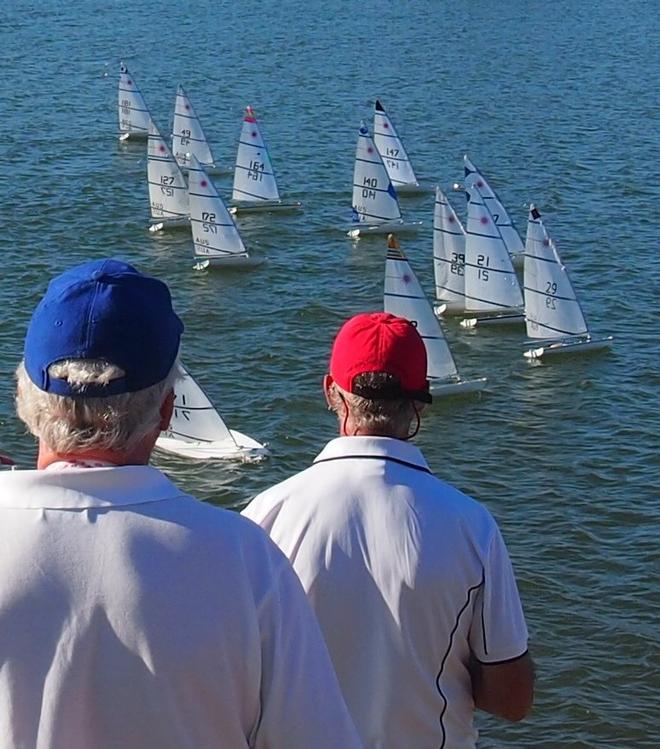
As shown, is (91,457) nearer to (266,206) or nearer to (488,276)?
(488,276)

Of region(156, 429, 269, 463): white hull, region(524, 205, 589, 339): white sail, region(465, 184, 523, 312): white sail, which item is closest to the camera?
region(156, 429, 269, 463): white hull

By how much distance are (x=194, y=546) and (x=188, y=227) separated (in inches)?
1419

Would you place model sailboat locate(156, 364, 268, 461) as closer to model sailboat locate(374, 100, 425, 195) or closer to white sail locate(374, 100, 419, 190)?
model sailboat locate(374, 100, 425, 195)

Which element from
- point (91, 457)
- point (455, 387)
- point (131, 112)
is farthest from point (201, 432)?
point (131, 112)

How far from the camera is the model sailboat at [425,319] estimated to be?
86.8ft

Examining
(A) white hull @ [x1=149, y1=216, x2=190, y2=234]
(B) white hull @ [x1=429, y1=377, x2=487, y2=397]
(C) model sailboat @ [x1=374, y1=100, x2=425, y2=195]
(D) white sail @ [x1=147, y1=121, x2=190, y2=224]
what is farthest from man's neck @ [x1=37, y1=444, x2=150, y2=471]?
(C) model sailboat @ [x1=374, y1=100, x2=425, y2=195]

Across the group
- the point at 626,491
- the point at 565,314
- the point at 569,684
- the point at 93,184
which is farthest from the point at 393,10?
the point at 569,684

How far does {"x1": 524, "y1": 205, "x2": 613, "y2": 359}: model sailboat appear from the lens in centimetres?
2858

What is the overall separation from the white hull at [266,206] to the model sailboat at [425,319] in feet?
46.5

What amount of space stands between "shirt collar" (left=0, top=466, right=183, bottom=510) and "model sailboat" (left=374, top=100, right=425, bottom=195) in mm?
39214

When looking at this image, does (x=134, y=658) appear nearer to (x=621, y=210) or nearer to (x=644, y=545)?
(x=644, y=545)

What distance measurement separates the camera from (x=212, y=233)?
35.5 m

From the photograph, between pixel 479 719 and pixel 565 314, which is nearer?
pixel 479 719

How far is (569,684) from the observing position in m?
16.9
